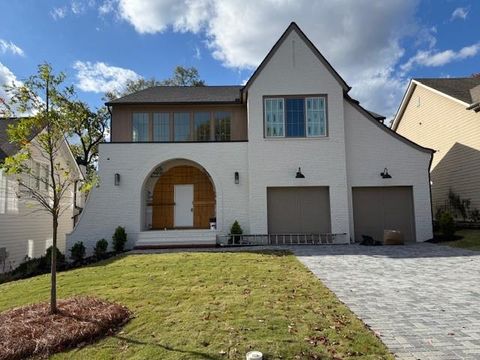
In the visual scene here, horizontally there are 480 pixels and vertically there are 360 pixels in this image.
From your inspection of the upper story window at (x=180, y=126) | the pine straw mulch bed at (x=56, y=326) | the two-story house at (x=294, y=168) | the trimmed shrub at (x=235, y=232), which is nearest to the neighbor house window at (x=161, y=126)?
the upper story window at (x=180, y=126)

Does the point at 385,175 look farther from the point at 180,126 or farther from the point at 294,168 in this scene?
the point at 180,126

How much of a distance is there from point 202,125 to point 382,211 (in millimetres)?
9031

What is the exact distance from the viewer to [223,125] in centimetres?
1596

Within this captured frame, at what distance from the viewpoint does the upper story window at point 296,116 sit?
14.5m

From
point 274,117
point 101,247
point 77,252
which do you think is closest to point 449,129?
point 274,117

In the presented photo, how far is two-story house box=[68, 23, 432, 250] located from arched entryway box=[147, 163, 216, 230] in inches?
72.1

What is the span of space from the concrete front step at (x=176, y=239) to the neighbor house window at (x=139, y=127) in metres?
4.56

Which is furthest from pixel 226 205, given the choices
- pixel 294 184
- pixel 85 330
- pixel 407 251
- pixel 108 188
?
pixel 85 330

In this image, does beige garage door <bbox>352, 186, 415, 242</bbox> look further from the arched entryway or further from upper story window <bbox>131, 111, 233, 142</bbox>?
the arched entryway

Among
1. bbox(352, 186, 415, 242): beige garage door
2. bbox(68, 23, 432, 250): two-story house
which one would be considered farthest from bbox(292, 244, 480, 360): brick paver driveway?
bbox(68, 23, 432, 250): two-story house

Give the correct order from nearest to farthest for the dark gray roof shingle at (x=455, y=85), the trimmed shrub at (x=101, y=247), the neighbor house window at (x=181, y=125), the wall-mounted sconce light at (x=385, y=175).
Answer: the trimmed shrub at (x=101, y=247) < the wall-mounted sconce light at (x=385, y=175) < the neighbor house window at (x=181, y=125) < the dark gray roof shingle at (x=455, y=85)

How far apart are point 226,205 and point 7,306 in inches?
356

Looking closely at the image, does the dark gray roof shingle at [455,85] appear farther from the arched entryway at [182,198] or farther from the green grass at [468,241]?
the arched entryway at [182,198]

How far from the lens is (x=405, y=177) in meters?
14.5
